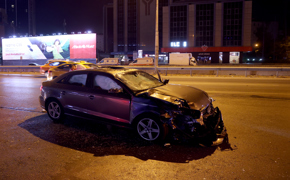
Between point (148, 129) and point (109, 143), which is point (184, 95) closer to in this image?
point (148, 129)

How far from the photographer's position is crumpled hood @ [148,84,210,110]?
473cm

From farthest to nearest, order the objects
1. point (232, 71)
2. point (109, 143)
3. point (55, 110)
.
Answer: point (232, 71) < point (55, 110) < point (109, 143)

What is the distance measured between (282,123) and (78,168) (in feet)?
17.0

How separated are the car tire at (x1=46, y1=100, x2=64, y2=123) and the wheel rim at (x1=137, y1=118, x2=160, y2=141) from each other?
7.97 ft

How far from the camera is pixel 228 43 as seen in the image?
64.7m

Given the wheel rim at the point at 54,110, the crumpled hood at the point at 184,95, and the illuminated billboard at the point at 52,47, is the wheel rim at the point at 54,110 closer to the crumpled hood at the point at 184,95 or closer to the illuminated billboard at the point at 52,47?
the crumpled hood at the point at 184,95

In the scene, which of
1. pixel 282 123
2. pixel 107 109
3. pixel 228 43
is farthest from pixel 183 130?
pixel 228 43

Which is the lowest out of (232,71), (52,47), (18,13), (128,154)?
(128,154)

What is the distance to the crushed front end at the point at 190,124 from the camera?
4418mm

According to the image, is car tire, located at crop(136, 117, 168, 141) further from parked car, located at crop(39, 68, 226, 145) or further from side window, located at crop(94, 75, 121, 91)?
side window, located at crop(94, 75, 121, 91)

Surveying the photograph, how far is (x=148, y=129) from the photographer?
189 inches

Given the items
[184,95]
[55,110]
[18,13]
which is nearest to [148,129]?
[184,95]

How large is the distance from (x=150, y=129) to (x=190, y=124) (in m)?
0.82

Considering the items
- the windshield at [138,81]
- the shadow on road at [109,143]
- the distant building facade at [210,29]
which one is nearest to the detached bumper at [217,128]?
the shadow on road at [109,143]
